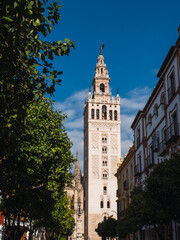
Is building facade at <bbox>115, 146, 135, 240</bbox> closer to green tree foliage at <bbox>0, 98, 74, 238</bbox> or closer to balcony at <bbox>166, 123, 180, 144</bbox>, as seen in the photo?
balcony at <bbox>166, 123, 180, 144</bbox>

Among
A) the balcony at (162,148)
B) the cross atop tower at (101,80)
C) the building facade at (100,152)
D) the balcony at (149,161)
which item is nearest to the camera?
the balcony at (162,148)

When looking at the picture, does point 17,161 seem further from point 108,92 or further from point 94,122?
point 108,92

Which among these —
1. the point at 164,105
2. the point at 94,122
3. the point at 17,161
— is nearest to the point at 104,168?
the point at 94,122

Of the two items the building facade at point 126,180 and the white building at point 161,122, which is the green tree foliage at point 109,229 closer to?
the building facade at point 126,180

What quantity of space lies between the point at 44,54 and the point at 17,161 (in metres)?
10.1

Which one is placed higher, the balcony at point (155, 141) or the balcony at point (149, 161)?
the balcony at point (155, 141)

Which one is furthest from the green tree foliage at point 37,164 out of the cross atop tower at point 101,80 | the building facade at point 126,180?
the cross atop tower at point 101,80

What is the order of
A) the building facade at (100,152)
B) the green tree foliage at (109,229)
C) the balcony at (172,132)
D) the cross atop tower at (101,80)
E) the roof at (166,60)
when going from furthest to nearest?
the cross atop tower at (101,80), the building facade at (100,152), the green tree foliage at (109,229), the roof at (166,60), the balcony at (172,132)

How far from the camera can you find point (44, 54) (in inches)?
344

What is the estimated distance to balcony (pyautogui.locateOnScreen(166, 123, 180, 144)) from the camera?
2120 cm


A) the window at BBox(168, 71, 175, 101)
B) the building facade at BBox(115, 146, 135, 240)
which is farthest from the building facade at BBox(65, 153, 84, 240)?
the window at BBox(168, 71, 175, 101)

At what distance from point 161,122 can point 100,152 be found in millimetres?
55753

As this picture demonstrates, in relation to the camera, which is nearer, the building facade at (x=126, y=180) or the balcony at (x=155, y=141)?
the balcony at (x=155, y=141)

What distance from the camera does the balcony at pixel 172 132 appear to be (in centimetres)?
2120
